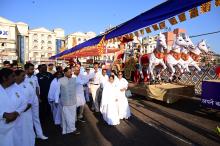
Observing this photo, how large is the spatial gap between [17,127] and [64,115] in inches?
93.5

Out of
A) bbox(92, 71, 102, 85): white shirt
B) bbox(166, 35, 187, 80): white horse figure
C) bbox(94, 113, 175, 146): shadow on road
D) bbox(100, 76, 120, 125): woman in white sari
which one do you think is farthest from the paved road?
bbox(166, 35, 187, 80): white horse figure

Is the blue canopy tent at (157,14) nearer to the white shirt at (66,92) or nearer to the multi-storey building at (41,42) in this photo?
the white shirt at (66,92)

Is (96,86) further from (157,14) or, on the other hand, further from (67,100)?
(157,14)

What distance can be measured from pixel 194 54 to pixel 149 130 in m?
7.38

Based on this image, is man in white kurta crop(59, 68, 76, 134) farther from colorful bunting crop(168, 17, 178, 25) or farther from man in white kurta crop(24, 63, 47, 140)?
colorful bunting crop(168, 17, 178, 25)

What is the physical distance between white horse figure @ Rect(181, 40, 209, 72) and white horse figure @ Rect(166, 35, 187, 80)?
0.32 m

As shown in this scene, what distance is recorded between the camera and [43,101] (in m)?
7.82

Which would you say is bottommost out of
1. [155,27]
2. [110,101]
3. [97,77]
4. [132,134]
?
[132,134]

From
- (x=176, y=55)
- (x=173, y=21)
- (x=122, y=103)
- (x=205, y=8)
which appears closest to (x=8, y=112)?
(x=122, y=103)

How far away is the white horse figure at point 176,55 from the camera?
11953 millimetres

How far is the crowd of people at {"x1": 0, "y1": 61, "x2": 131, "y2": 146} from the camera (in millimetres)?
3601

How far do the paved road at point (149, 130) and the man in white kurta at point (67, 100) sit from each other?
1.04 ft

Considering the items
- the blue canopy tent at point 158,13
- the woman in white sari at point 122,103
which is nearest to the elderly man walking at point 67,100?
the woman in white sari at point 122,103

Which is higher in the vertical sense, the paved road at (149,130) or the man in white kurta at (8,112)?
the man in white kurta at (8,112)
